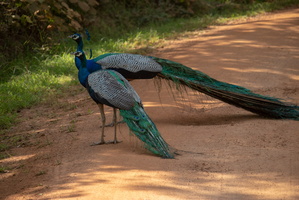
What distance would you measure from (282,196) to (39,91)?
5.45 meters

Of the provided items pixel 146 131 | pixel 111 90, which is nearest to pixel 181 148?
pixel 146 131

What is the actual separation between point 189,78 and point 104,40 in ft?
17.3

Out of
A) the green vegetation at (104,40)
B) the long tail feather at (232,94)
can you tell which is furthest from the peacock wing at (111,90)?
the green vegetation at (104,40)

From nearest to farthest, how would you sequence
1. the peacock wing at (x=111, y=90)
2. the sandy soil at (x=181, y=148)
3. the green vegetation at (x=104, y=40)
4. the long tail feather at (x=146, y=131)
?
the sandy soil at (x=181, y=148), the long tail feather at (x=146, y=131), the peacock wing at (x=111, y=90), the green vegetation at (x=104, y=40)

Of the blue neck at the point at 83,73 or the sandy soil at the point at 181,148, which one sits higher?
the blue neck at the point at 83,73

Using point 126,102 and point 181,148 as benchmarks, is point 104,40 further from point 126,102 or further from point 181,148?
point 181,148

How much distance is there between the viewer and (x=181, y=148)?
4.84 metres

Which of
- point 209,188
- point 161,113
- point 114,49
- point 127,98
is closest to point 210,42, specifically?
point 114,49

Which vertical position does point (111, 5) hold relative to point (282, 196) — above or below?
above

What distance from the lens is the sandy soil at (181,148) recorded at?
3838 mm

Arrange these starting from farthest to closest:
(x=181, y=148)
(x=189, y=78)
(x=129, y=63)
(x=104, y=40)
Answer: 1. (x=104, y=40)
2. (x=189, y=78)
3. (x=129, y=63)
4. (x=181, y=148)

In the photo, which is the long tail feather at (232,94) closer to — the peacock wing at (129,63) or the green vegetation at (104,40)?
the peacock wing at (129,63)

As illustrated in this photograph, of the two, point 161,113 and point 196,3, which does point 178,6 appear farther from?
point 161,113

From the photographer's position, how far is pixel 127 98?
16.1ft
